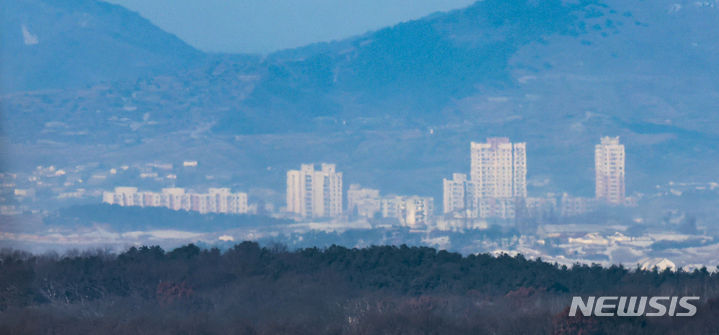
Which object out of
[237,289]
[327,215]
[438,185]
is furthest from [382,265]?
[438,185]

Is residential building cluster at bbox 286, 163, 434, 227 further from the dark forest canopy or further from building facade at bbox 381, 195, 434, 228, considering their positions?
the dark forest canopy

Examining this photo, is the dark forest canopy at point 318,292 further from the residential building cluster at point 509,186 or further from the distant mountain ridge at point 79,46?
the distant mountain ridge at point 79,46

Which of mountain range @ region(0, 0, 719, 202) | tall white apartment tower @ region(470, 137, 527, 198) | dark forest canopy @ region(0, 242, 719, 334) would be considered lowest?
dark forest canopy @ region(0, 242, 719, 334)

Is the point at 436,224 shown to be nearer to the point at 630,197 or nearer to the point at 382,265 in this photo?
the point at 630,197

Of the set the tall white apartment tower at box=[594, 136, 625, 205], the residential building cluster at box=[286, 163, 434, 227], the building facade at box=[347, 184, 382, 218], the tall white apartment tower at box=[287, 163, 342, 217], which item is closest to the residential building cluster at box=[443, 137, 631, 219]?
the tall white apartment tower at box=[594, 136, 625, 205]

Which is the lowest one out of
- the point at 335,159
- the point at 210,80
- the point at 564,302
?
the point at 564,302

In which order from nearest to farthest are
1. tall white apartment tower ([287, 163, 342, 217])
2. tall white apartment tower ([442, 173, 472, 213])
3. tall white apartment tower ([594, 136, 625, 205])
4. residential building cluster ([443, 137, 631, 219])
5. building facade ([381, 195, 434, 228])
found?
building facade ([381, 195, 434, 228]) < tall white apartment tower ([287, 163, 342, 217]) < residential building cluster ([443, 137, 631, 219]) < tall white apartment tower ([442, 173, 472, 213]) < tall white apartment tower ([594, 136, 625, 205])

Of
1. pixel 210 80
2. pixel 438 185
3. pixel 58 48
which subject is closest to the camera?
pixel 438 185
